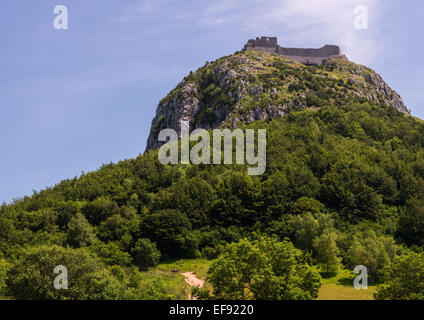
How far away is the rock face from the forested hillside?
25350mm

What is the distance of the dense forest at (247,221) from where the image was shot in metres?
47.1

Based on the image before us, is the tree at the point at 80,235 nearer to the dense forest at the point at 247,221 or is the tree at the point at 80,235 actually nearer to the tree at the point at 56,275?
the dense forest at the point at 247,221

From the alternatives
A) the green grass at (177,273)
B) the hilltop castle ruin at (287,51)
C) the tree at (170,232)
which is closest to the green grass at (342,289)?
the green grass at (177,273)

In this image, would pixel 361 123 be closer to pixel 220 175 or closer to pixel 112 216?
pixel 220 175

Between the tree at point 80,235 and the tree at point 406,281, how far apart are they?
44265 millimetres

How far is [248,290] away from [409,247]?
35.1 m

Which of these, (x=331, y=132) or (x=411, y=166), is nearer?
(x=411, y=166)

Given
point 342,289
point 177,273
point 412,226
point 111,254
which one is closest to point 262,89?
point 412,226

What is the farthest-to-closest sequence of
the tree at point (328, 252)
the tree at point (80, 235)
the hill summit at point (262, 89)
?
the hill summit at point (262, 89) < the tree at point (80, 235) < the tree at point (328, 252)

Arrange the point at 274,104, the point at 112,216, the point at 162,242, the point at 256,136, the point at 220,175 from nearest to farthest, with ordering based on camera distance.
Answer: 1. the point at 162,242
2. the point at 112,216
3. the point at 220,175
4. the point at 256,136
5. the point at 274,104

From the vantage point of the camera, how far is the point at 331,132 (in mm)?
118375

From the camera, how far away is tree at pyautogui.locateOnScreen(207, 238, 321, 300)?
4569cm

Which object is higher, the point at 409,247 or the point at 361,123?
the point at 361,123

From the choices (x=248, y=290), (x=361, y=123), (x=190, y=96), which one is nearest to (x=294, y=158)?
(x=361, y=123)
